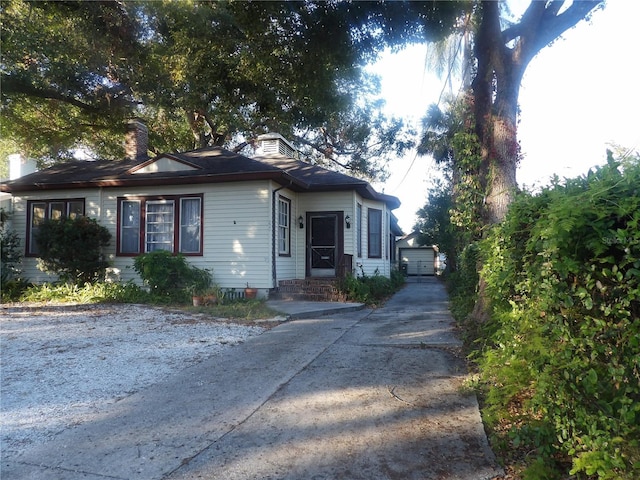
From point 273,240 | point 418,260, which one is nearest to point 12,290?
point 273,240

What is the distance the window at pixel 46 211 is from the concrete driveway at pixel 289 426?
32.6 feet

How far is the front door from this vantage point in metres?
13.4

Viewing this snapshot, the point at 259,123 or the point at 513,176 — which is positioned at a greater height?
the point at 259,123

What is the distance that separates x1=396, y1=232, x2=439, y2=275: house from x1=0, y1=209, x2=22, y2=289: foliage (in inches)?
1034

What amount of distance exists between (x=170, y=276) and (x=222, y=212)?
83.0 inches

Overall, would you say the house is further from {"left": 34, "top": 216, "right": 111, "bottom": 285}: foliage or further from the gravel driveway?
the gravel driveway

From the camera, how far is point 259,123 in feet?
59.7

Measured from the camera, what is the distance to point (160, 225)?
483 inches

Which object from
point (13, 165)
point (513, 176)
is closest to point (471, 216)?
point (513, 176)

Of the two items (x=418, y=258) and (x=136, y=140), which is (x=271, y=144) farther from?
(x=418, y=258)

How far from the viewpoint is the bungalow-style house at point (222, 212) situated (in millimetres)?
11391

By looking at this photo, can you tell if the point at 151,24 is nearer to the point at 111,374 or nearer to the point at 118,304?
the point at 118,304

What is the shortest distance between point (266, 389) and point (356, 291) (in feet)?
24.2

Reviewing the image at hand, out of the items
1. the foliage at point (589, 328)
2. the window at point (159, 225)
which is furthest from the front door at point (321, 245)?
the foliage at point (589, 328)
